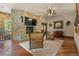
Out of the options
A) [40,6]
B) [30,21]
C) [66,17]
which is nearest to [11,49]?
[30,21]

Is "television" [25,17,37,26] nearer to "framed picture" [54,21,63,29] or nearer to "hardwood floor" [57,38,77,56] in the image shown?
"framed picture" [54,21,63,29]

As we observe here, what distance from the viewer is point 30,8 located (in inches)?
83.0

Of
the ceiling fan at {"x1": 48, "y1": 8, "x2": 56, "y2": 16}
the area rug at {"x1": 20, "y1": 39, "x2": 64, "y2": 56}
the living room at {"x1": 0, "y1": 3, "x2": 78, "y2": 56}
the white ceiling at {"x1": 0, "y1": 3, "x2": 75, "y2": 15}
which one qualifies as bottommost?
the area rug at {"x1": 20, "y1": 39, "x2": 64, "y2": 56}

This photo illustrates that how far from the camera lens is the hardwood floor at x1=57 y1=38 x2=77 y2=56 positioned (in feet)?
6.77

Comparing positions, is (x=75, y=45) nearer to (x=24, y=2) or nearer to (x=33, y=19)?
(x=33, y=19)

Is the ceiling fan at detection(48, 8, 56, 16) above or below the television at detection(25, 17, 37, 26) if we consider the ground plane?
above

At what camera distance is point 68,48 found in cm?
207

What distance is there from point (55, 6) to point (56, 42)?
64 cm

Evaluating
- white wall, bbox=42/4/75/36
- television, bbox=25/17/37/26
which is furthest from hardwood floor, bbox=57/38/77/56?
television, bbox=25/17/37/26

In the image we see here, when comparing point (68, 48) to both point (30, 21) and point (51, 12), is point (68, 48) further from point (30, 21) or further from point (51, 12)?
point (30, 21)

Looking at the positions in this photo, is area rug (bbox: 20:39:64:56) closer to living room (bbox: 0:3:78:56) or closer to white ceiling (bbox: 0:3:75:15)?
living room (bbox: 0:3:78:56)

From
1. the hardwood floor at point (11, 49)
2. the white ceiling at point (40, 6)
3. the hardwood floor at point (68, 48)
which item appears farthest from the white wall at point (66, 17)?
the hardwood floor at point (11, 49)

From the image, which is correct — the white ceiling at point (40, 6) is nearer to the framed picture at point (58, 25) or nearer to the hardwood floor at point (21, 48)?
the framed picture at point (58, 25)

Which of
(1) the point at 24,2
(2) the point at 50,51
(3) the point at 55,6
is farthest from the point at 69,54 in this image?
(1) the point at 24,2
